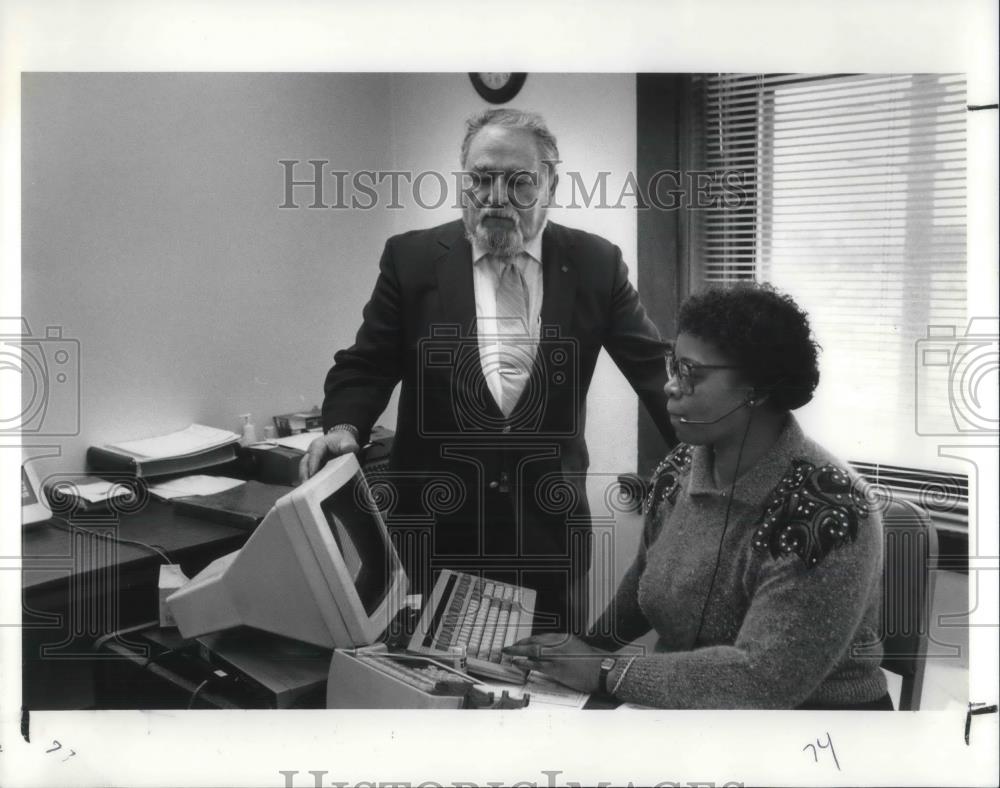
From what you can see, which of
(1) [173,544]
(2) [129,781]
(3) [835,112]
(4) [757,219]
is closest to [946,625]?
(4) [757,219]

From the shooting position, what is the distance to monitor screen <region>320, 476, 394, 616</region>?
160 centimetres

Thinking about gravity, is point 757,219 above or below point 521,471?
above

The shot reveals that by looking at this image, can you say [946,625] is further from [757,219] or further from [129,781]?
[129,781]

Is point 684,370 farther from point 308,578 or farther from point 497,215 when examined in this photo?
point 308,578

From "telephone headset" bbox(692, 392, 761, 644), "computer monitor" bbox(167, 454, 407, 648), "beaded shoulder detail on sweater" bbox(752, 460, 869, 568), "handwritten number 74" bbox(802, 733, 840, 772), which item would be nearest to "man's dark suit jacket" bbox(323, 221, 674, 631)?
"computer monitor" bbox(167, 454, 407, 648)

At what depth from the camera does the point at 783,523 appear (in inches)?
63.2

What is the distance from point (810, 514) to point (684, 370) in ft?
1.08

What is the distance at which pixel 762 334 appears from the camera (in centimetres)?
168

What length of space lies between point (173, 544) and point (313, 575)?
397 mm

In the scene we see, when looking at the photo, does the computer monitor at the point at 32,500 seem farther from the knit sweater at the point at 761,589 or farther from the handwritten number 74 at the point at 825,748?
the handwritten number 74 at the point at 825,748

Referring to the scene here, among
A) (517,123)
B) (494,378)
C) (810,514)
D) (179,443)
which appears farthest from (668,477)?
(179,443)

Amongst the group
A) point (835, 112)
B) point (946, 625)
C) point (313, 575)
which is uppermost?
point (835, 112)

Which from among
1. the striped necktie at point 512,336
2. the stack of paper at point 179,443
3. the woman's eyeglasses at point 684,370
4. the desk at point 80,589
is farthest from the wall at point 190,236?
the woman's eyeglasses at point 684,370
